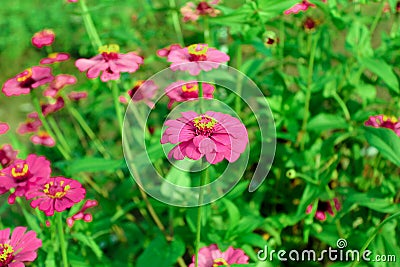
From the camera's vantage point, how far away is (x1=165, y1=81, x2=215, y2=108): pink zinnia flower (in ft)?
3.19

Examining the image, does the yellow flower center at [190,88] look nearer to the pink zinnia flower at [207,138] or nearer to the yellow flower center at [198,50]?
the yellow flower center at [198,50]

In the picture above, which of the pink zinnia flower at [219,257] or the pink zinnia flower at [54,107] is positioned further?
the pink zinnia flower at [54,107]

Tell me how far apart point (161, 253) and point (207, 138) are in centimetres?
49

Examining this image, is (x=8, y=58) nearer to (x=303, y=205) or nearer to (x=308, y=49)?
(x=308, y=49)

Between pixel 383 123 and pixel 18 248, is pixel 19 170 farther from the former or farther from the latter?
pixel 383 123

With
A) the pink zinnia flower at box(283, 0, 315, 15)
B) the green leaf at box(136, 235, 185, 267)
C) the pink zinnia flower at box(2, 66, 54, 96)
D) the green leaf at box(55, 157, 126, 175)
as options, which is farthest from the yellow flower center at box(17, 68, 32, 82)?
the pink zinnia flower at box(283, 0, 315, 15)

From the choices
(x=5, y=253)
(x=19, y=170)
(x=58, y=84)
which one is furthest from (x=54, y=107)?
(x=5, y=253)

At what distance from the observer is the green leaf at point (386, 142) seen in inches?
36.0

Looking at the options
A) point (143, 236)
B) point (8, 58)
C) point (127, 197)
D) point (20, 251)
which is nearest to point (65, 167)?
point (127, 197)

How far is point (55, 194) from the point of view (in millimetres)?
805

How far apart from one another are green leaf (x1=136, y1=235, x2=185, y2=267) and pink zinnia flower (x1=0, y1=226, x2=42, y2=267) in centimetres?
29

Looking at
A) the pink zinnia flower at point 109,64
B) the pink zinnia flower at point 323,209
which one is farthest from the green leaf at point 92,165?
the pink zinnia flower at point 323,209

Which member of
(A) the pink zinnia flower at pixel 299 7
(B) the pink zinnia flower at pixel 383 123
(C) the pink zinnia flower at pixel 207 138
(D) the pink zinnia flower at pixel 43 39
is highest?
(A) the pink zinnia flower at pixel 299 7

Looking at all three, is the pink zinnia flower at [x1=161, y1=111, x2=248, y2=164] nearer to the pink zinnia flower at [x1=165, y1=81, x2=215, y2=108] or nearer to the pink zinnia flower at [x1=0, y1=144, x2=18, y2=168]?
the pink zinnia flower at [x1=165, y1=81, x2=215, y2=108]
